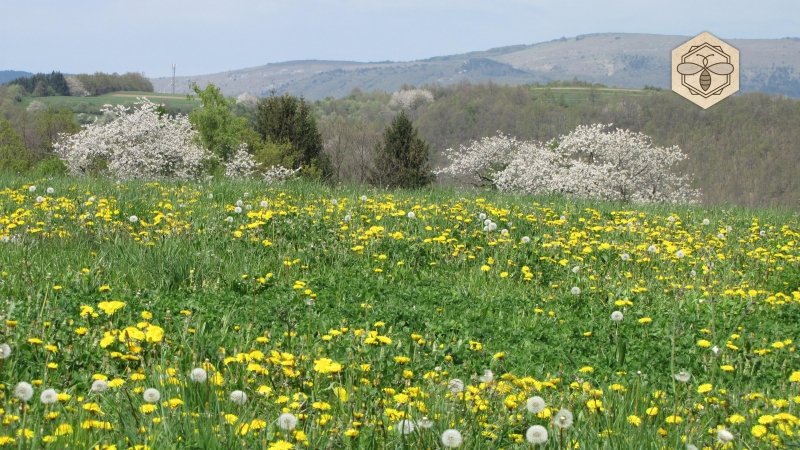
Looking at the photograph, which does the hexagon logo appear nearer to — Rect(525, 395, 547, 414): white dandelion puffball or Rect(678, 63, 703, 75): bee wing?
Rect(678, 63, 703, 75): bee wing

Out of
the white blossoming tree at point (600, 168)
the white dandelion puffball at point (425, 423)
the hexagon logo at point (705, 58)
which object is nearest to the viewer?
the white dandelion puffball at point (425, 423)

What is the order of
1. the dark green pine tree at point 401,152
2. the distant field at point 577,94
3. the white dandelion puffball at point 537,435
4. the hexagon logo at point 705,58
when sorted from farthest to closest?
the distant field at point 577,94
the dark green pine tree at point 401,152
the hexagon logo at point 705,58
the white dandelion puffball at point 537,435

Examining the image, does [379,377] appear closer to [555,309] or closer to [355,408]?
[355,408]

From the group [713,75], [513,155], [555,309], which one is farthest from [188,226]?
[513,155]

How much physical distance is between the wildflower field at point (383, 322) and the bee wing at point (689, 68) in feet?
97.3

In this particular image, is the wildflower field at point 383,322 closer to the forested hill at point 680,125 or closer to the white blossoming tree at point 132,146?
the white blossoming tree at point 132,146

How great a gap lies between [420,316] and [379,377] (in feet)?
5.55

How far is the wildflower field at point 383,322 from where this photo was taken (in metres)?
3.31

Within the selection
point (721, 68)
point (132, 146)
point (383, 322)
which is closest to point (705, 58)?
point (721, 68)

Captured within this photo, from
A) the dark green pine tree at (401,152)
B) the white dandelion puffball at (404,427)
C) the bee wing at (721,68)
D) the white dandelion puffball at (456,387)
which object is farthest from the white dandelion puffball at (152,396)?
the dark green pine tree at (401,152)

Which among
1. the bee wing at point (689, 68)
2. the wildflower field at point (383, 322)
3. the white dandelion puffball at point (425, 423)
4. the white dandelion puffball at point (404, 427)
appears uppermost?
the bee wing at point (689, 68)

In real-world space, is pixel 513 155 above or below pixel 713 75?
below

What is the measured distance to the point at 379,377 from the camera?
14.8 ft

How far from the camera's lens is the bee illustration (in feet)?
129
